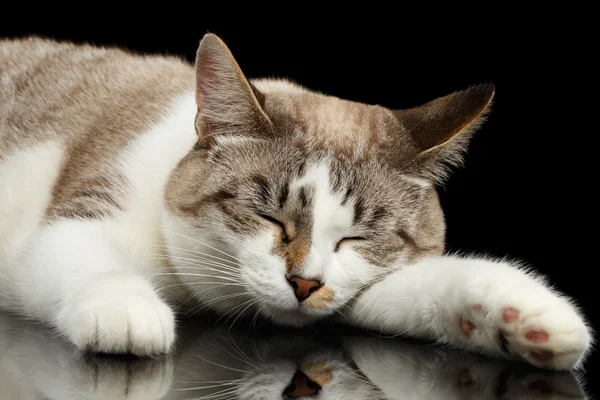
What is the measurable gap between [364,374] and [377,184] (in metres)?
0.67

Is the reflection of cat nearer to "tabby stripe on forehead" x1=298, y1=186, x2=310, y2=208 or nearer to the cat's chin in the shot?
the cat's chin

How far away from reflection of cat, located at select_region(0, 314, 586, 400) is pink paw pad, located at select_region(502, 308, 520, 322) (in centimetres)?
19

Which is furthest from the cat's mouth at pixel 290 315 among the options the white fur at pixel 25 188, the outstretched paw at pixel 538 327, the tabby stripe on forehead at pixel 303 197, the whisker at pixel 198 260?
the white fur at pixel 25 188

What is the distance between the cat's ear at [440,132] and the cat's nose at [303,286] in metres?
0.58

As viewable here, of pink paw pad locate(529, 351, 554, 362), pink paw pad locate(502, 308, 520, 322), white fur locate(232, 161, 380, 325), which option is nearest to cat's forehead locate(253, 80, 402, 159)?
white fur locate(232, 161, 380, 325)

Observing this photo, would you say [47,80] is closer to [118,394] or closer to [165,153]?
[165,153]

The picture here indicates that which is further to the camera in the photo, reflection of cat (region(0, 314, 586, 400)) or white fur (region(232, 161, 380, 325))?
white fur (region(232, 161, 380, 325))

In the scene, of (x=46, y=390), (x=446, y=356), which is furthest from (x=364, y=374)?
(x=46, y=390)

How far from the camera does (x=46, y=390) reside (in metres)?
2.45

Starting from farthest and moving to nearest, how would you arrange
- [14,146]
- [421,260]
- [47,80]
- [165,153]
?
[47,80] < [14,146] < [165,153] < [421,260]

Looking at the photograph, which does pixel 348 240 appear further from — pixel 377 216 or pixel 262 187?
pixel 262 187

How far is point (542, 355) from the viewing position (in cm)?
265

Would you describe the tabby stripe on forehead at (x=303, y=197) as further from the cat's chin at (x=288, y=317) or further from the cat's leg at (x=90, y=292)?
the cat's leg at (x=90, y=292)

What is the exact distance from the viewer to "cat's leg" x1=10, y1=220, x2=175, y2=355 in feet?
8.70
